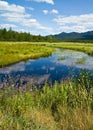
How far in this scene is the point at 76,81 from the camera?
1224cm

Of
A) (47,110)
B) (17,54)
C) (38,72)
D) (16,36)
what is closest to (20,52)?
(17,54)

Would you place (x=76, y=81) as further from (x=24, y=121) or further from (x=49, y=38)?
(x=49, y=38)

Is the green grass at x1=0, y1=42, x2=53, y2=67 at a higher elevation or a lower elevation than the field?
lower

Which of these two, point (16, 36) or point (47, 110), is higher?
point (47, 110)

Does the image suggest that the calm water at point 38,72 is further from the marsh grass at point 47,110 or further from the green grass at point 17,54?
the green grass at point 17,54

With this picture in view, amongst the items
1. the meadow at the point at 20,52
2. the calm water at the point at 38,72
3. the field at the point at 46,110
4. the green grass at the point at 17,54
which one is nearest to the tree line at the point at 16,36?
the meadow at the point at 20,52

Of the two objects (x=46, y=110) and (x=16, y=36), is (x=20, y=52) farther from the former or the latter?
(x=16, y=36)

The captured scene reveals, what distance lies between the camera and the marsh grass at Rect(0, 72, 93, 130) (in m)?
6.38

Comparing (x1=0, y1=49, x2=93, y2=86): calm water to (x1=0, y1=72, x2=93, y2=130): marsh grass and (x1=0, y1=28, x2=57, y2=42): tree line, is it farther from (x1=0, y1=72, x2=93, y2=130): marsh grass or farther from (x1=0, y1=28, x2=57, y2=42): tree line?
(x1=0, y1=28, x2=57, y2=42): tree line

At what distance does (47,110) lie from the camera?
340 inches

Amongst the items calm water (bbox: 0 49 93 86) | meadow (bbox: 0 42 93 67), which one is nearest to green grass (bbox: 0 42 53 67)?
meadow (bbox: 0 42 93 67)

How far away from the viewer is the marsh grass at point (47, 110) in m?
6.38

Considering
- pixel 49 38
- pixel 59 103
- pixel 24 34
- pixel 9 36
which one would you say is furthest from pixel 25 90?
pixel 49 38

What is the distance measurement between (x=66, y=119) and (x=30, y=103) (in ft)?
6.54
